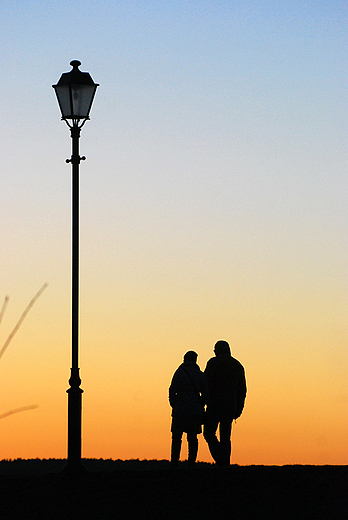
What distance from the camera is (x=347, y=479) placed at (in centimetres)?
1260

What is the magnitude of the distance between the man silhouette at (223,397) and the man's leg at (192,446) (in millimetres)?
366

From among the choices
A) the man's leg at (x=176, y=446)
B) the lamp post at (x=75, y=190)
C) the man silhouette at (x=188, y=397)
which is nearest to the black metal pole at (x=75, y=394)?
the lamp post at (x=75, y=190)

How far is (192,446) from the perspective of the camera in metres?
15.7

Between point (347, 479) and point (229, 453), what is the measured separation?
365 cm

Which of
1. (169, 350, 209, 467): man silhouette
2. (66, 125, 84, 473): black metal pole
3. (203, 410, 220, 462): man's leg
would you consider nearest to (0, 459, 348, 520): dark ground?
(66, 125, 84, 473): black metal pole

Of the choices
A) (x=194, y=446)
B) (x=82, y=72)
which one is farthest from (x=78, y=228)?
(x=194, y=446)

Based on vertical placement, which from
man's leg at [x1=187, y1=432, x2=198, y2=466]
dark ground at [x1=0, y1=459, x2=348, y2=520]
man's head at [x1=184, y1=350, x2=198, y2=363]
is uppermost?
man's head at [x1=184, y1=350, x2=198, y2=363]

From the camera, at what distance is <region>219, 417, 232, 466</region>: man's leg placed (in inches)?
625

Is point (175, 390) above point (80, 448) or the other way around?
above

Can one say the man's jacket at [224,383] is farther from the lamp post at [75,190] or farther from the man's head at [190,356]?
the lamp post at [75,190]

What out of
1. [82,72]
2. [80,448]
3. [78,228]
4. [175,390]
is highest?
[82,72]

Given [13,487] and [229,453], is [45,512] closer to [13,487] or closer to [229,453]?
[13,487]

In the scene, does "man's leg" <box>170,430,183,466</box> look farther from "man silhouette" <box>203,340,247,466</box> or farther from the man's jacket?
the man's jacket

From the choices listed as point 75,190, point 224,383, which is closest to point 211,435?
point 224,383
